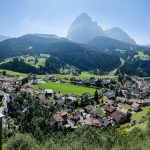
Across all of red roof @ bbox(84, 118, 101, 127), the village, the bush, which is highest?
the bush

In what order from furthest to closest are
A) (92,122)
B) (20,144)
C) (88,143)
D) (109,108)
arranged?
(109,108) → (92,122) → (88,143) → (20,144)

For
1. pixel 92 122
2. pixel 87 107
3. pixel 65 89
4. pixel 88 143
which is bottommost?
pixel 92 122

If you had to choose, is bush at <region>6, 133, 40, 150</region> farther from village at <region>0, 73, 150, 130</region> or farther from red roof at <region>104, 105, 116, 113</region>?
red roof at <region>104, 105, 116, 113</region>

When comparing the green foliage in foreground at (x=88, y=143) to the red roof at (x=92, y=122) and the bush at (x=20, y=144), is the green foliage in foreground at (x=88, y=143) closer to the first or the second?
the bush at (x=20, y=144)

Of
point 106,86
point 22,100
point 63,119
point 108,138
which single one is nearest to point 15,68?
point 106,86

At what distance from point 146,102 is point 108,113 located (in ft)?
64.8

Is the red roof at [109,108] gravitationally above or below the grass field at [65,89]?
below

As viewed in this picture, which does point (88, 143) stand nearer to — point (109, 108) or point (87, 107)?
point (109, 108)

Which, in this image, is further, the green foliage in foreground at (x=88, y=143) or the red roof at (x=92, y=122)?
the red roof at (x=92, y=122)

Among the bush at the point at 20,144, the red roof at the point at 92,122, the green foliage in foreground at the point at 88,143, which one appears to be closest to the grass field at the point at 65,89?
the red roof at the point at 92,122

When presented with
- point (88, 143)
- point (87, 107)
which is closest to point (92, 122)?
point (87, 107)

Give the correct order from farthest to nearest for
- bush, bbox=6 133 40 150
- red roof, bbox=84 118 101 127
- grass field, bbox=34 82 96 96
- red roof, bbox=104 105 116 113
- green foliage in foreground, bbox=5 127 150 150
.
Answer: grass field, bbox=34 82 96 96 → red roof, bbox=104 105 116 113 → red roof, bbox=84 118 101 127 → bush, bbox=6 133 40 150 → green foliage in foreground, bbox=5 127 150 150

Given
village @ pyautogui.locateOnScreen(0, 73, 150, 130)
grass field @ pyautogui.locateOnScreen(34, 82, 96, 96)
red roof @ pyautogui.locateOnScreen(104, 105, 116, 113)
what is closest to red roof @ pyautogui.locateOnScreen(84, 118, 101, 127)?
village @ pyautogui.locateOnScreen(0, 73, 150, 130)

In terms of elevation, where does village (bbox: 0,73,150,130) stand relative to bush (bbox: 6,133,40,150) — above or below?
below
